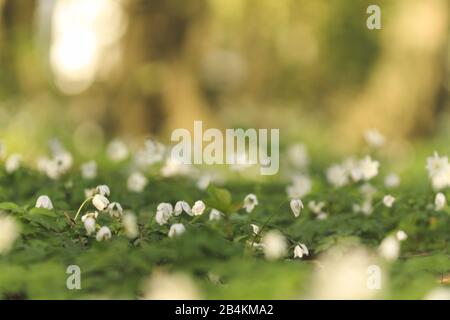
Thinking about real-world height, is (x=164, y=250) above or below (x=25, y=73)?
below

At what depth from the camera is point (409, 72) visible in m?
15.4

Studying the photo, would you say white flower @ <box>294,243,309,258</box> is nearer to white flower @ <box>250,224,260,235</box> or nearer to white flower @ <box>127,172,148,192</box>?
white flower @ <box>250,224,260,235</box>

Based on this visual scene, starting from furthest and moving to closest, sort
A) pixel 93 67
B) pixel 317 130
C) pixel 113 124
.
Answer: pixel 93 67, pixel 317 130, pixel 113 124

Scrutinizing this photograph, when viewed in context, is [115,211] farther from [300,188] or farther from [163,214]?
[300,188]

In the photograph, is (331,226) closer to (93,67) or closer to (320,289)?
(320,289)

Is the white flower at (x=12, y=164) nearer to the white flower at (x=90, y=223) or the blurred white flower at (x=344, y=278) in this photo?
the white flower at (x=90, y=223)

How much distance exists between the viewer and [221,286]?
3.46m

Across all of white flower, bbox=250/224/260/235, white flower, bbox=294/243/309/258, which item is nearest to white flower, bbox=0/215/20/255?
white flower, bbox=250/224/260/235

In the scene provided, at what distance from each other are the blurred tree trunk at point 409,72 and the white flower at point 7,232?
1211 cm

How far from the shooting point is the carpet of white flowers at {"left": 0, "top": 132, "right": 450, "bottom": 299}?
342 cm

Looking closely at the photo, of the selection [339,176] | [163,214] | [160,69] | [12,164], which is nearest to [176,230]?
[163,214]

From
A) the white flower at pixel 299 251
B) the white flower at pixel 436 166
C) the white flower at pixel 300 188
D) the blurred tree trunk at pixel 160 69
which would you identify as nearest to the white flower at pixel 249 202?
the white flower at pixel 299 251
